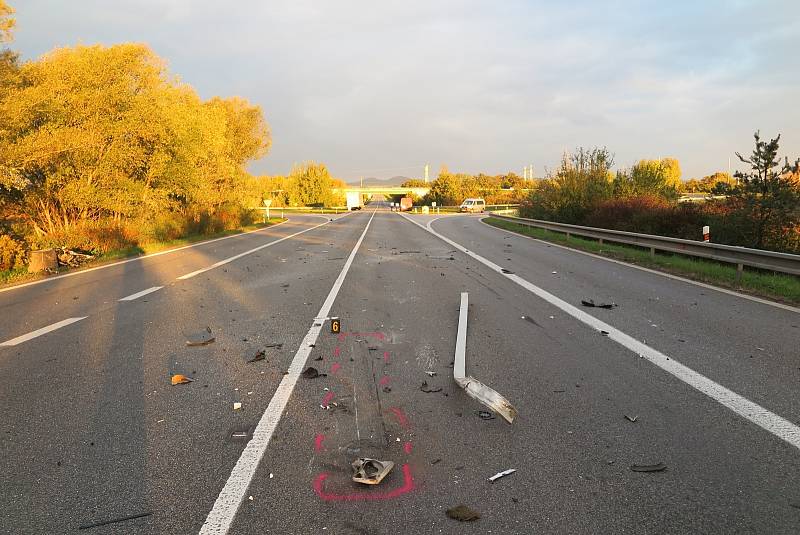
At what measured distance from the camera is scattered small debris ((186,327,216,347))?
634 cm

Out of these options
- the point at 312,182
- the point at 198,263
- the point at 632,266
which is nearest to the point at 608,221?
the point at 632,266

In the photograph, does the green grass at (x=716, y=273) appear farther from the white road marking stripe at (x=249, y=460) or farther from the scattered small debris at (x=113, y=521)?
the scattered small debris at (x=113, y=521)

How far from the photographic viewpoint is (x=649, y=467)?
3268 mm

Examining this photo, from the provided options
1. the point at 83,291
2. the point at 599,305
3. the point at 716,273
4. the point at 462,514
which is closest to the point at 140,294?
the point at 83,291

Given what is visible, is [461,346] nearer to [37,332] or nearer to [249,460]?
[249,460]

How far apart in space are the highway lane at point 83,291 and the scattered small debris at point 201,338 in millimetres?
2606

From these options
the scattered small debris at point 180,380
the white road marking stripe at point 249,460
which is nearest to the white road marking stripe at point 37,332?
the scattered small debris at point 180,380

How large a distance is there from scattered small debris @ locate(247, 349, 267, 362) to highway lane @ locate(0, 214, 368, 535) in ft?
0.40

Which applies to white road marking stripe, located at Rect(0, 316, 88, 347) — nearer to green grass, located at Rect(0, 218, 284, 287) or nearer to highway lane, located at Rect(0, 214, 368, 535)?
highway lane, located at Rect(0, 214, 368, 535)

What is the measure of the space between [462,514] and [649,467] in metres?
1.41

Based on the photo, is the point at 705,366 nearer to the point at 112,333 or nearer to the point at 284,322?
the point at 284,322

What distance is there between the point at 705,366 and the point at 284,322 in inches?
218

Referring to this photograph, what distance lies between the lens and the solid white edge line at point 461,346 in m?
4.98

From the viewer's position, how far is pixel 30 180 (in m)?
17.1
